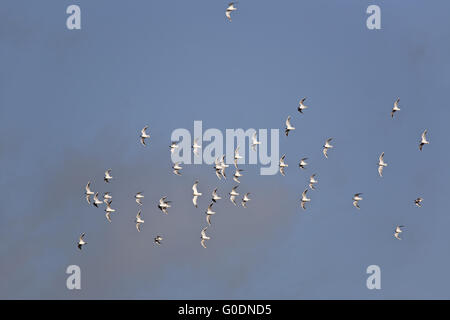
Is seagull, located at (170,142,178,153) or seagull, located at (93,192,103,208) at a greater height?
seagull, located at (170,142,178,153)

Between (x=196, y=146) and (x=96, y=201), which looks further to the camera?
(x=96, y=201)

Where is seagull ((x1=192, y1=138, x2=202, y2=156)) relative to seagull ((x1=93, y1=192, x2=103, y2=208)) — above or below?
above

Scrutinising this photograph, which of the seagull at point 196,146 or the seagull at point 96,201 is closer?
the seagull at point 196,146

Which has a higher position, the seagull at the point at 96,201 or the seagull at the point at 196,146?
the seagull at the point at 196,146

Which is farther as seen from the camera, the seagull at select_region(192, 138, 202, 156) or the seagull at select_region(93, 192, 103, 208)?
the seagull at select_region(93, 192, 103, 208)

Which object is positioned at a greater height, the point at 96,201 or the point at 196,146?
the point at 196,146
